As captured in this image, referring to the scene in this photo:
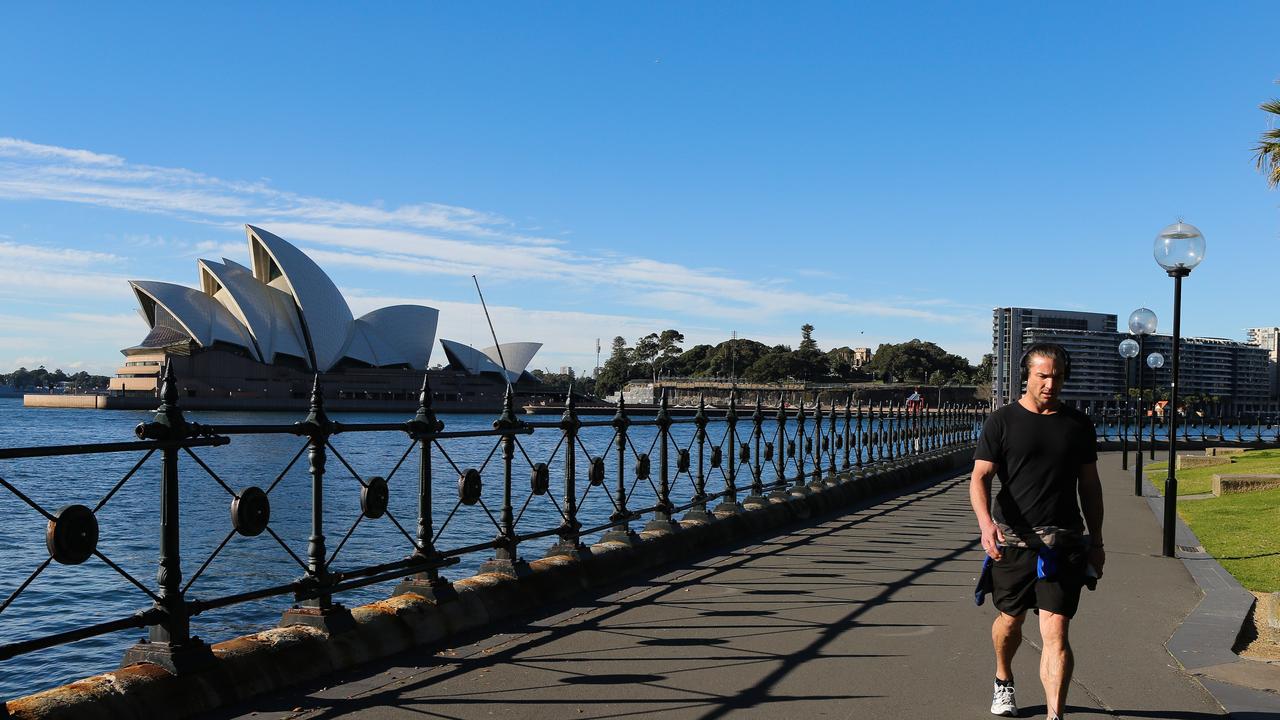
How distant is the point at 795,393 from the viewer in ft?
622

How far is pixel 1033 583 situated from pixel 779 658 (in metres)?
1.71

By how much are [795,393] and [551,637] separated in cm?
18550

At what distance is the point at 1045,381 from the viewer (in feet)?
15.2

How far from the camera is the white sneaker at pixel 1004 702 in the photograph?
4.85 m

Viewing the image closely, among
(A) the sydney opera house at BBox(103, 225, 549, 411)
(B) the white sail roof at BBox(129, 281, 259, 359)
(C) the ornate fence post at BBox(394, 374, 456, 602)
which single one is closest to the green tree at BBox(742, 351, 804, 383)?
(A) the sydney opera house at BBox(103, 225, 549, 411)

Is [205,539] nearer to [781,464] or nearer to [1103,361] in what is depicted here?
[781,464]

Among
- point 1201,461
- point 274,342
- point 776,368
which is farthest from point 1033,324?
point 1201,461

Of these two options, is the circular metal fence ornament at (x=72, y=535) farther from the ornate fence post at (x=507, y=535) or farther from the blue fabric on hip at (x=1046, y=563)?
the blue fabric on hip at (x=1046, y=563)

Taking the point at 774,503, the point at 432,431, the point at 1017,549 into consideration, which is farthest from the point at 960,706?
the point at 774,503

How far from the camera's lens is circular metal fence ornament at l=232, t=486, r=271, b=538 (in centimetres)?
521

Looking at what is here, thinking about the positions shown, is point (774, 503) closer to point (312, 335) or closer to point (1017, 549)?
point (1017, 549)

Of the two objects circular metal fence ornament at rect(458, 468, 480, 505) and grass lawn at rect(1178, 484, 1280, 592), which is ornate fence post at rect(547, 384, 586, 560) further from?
grass lawn at rect(1178, 484, 1280, 592)

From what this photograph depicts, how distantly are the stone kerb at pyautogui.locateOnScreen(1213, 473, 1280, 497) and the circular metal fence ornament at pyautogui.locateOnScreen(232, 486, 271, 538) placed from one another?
16486 millimetres

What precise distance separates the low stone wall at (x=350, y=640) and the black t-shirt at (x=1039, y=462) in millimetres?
3431
